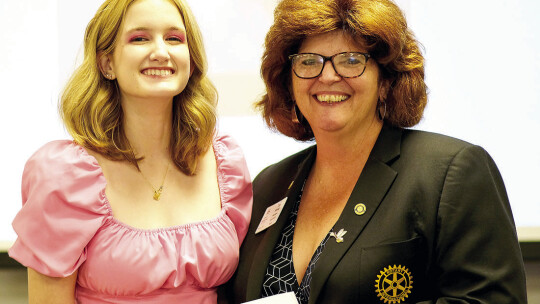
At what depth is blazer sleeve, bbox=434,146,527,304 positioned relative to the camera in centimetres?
166

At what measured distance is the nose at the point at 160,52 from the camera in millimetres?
1922

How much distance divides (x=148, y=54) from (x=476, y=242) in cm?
114

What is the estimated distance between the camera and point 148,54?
76.2 inches

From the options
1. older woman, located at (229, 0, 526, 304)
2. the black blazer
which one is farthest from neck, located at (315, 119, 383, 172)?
the black blazer

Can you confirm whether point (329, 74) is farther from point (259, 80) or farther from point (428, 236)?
point (259, 80)

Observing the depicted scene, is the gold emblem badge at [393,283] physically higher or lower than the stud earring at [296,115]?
lower

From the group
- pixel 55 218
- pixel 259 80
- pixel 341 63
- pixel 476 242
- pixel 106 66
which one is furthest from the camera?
pixel 259 80

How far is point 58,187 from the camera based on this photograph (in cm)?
178

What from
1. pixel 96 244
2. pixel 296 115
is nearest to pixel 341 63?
pixel 296 115

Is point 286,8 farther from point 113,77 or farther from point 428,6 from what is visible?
point 428,6

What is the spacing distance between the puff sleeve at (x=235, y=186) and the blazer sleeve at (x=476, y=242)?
0.73 metres

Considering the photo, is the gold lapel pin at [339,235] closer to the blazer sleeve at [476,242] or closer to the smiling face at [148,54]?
the blazer sleeve at [476,242]

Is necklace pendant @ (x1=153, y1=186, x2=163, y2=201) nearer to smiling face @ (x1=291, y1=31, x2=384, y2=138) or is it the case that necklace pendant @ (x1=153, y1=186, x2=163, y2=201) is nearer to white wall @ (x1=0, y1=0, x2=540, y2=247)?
smiling face @ (x1=291, y1=31, x2=384, y2=138)

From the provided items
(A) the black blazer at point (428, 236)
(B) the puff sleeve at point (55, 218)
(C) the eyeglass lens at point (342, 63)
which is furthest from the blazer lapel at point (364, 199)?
(B) the puff sleeve at point (55, 218)
